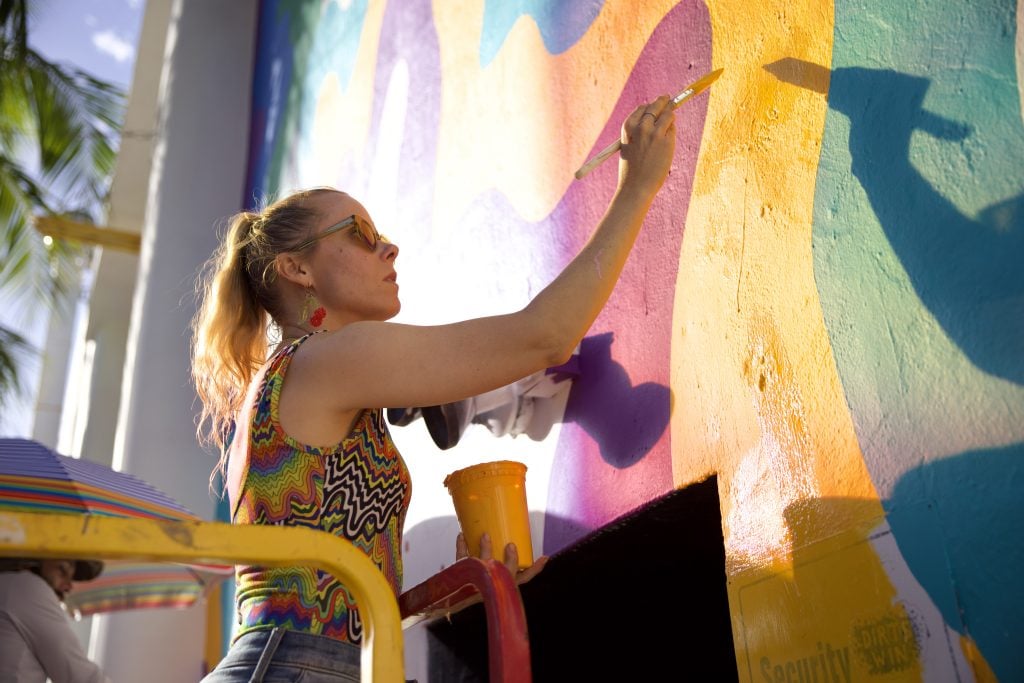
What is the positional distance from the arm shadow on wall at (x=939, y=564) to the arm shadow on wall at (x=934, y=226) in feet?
0.51

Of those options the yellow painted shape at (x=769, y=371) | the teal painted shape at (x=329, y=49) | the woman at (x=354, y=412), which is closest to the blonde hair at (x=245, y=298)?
the woman at (x=354, y=412)

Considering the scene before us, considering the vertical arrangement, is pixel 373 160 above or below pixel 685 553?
above

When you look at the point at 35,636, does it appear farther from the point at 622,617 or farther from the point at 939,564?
the point at 939,564

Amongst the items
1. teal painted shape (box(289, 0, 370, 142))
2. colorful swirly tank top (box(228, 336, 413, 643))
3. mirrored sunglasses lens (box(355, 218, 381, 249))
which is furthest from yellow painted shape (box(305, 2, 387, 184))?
colorful swirly tank top (box(228, 336, 413, 643))

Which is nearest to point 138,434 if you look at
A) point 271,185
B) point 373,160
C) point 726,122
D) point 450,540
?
point 271,185

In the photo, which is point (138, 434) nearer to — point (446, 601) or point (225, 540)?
point (446, 601)

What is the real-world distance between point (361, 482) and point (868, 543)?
2.69 feet

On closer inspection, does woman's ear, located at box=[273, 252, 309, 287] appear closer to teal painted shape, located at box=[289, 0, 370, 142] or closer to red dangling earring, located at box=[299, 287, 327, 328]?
red dangling earring, located at box=[299, 287, 327, 328]

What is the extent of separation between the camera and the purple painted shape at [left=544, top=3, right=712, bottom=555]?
2117 millimetres

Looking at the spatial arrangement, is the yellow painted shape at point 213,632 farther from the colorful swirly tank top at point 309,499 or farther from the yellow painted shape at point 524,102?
the colorful swirly tank top at point 309,499

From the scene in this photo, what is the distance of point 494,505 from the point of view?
1.95m

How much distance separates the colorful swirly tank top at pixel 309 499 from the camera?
5.36 ft

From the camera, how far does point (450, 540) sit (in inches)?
113

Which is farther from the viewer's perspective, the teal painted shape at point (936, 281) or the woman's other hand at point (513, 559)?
the woman's other hand at point (513, 559)
